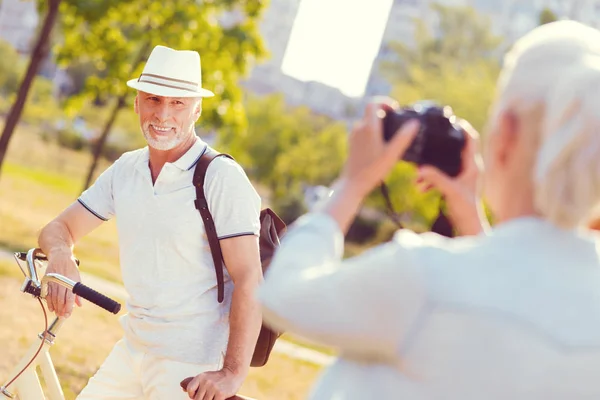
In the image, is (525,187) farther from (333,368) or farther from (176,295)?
(176,295)

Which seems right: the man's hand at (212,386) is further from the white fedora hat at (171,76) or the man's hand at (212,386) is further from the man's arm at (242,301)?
the white fedora hat at (171,76)

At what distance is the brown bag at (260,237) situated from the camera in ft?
11.9

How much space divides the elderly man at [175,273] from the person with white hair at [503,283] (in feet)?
6.32

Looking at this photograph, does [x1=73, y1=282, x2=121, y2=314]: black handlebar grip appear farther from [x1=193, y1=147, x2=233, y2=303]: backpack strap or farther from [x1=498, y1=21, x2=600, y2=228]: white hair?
[x1=498, y1=21, x2=600, y2=228]: white hair

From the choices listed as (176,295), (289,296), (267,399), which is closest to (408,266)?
(289,296)

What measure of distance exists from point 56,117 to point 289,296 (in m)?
64.0

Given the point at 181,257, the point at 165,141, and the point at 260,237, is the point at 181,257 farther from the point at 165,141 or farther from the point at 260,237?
the point at 165,141

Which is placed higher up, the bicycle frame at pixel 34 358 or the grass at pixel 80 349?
the bicycle frame at pixel 34 358

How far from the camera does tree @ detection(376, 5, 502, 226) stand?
4097cm

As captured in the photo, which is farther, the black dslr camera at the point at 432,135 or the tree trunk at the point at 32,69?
the tree trunk at the point at 32,69

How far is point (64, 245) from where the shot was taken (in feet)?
12.5

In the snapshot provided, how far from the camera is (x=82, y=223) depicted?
13.3 ft

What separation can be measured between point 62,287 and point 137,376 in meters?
0.51

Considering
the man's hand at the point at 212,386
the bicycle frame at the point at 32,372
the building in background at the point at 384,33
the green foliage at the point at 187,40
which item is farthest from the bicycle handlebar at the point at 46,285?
the building in background at the point at 384,33
